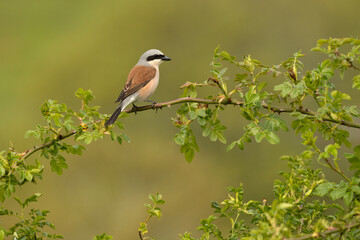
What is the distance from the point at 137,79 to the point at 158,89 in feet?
10.9

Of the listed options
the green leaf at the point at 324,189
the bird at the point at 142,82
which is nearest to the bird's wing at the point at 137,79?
the bird at the point at 142,82

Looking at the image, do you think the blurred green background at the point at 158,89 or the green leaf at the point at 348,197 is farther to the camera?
the blurred green background at the point at 158,89

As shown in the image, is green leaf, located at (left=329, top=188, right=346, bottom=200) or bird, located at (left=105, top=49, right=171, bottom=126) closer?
green leaf, located at (left=329, top=188, right=346, bottom=200)

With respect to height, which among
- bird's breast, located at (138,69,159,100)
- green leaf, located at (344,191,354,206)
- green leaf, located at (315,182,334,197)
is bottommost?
green leaf, located at (344,191,354,206)

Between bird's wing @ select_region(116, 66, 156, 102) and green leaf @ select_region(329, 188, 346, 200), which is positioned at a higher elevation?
bird's wing @ select_region(116, 66, 156, 102)

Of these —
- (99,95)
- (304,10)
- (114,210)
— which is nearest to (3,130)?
(99,95)

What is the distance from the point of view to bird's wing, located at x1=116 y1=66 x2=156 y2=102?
491cm

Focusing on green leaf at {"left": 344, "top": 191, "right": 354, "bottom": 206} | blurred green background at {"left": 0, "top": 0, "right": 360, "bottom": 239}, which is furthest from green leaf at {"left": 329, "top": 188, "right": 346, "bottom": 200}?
blurred green background at {"left": 0, "top": 0, "right": 360, "bottom": 239}

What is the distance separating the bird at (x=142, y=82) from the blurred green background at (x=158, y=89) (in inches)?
112

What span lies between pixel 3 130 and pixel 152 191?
3.00 metres

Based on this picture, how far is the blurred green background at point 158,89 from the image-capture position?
827 centimetres

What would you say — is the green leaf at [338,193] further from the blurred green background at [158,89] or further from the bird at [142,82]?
the blurred green background at [158,89]

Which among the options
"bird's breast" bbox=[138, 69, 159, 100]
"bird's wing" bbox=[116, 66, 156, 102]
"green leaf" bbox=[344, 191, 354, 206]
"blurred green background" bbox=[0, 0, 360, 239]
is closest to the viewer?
"green leaf" bbox=[344, 191, 354, 206]

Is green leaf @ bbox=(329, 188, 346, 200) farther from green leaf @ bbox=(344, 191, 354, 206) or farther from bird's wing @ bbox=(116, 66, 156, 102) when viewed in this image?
bird's wing @ bbox=(116, 66, 156, 102)
